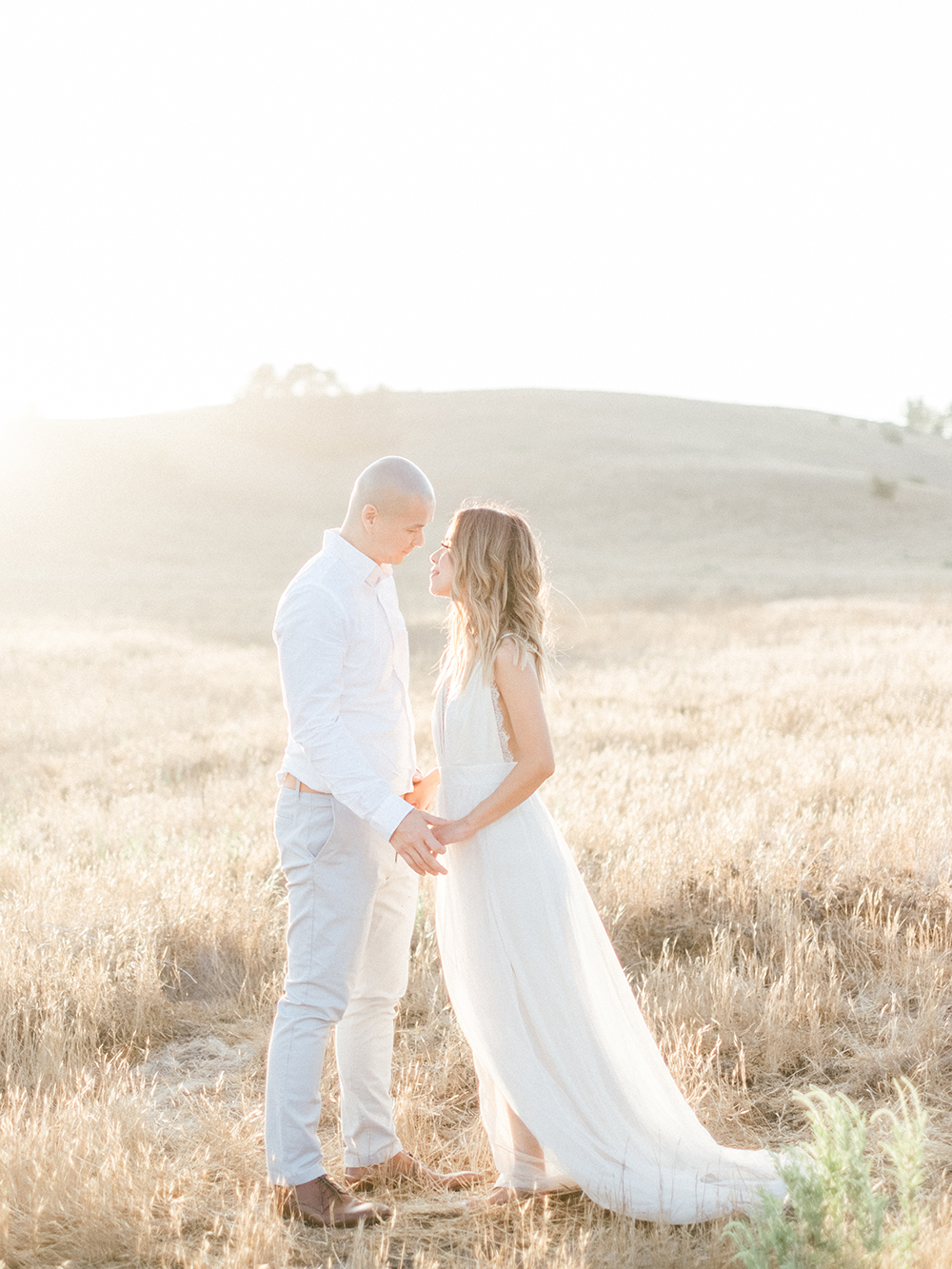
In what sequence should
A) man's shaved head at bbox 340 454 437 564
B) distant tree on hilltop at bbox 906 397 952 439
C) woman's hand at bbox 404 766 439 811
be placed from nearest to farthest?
man's shaved head at bbox 340 454 437 564
woman's hand at bbox 404 766 439 811
distant tree on hilltop at bbox 906 397 952 439

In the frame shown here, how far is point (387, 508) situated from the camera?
11.7ft

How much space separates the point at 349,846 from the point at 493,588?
0.97 m

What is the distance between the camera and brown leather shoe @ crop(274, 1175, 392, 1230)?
329cm

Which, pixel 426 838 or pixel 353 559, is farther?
pixel 353 559

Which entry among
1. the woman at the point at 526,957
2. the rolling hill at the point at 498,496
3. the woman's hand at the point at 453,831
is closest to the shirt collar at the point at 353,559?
the woman at the point at 526,957

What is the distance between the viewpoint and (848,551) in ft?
153

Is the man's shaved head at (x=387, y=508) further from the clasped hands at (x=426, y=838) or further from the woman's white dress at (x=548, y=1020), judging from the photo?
the clasped hands at (x=426, y=838)

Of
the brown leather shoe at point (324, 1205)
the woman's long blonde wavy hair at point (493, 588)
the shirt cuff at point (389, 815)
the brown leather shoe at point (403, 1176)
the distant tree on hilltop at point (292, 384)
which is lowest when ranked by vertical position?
the brown leather shoe at point (403, 1176)

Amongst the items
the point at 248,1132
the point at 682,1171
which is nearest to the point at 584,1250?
the point at 682,1171

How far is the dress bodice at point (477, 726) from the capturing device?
3.48 meters

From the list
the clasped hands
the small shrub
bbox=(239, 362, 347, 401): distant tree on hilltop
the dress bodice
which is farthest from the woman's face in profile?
bbox=(239, 362, 347, 401): distant tree on hilltop

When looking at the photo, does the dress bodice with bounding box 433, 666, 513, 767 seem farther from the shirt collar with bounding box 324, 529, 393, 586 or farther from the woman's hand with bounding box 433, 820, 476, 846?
the shirt collar with bounding box 324, 529, 393, 586

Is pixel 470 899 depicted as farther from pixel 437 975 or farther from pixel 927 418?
pixel 927 418

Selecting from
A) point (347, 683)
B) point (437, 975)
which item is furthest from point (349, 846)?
point (437, 975)
